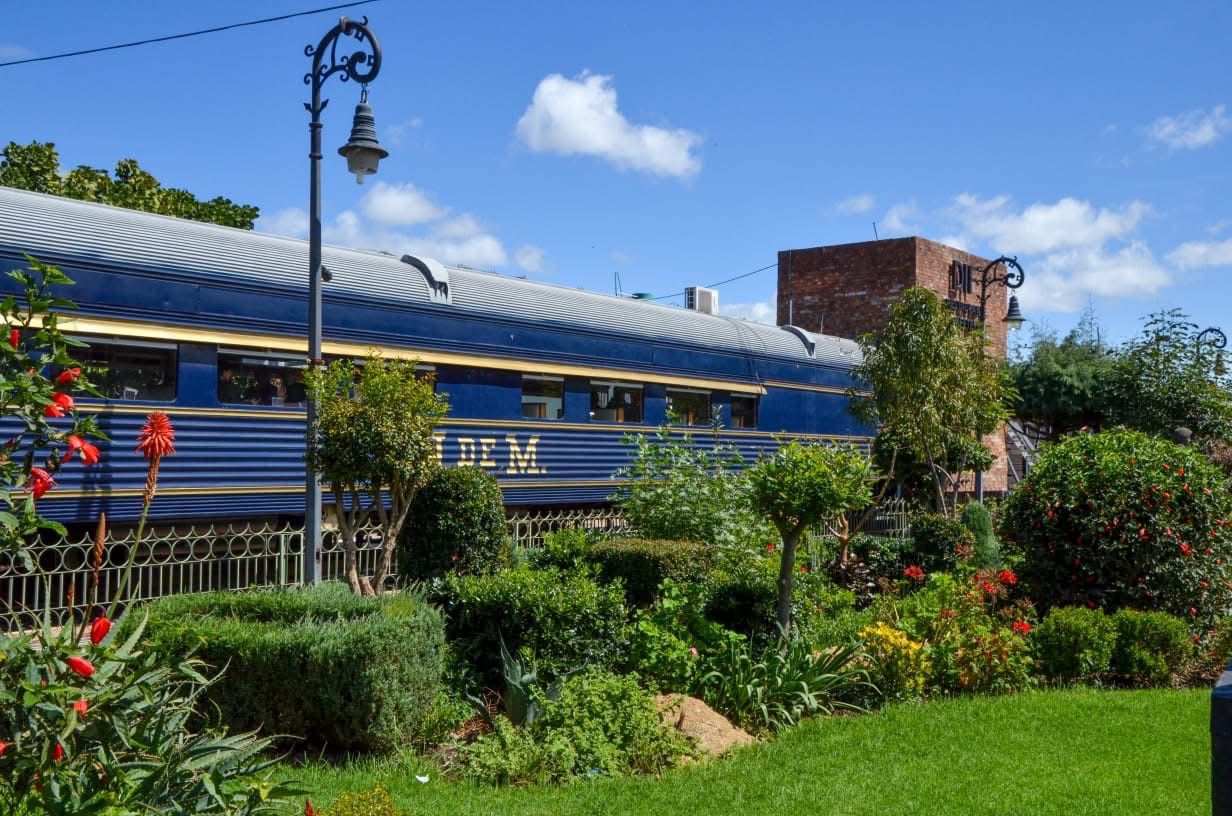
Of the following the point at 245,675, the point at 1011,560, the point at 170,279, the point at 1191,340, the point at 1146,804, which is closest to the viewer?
the point at 1146,804

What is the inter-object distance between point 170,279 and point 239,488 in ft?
6.51

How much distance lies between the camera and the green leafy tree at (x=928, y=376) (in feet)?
50.3

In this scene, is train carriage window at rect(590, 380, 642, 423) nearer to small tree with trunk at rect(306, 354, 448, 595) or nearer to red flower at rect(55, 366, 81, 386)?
small tree with trunk at rect(306, 354, 448, 595)

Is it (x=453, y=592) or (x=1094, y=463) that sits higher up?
(x=1094, y=463)

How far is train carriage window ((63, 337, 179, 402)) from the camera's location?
30.5 ft

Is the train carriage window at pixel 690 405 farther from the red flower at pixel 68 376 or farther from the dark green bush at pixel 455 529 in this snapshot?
the red flower at pixel 68 376

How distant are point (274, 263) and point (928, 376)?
8936mm

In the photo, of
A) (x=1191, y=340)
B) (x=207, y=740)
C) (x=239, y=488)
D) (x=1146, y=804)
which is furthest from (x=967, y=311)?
(x=207, y=740)

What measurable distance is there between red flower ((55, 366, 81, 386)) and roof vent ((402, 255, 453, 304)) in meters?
8.79

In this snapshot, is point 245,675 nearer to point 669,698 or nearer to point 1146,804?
point 669,698

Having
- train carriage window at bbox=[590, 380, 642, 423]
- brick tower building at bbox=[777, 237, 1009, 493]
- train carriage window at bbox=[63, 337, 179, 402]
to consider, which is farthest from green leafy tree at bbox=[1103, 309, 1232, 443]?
train carriage window at bbox=[63, 337, 179, 402]

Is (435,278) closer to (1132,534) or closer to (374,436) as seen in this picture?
(374,436)

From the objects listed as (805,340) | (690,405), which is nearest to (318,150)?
(690,405)

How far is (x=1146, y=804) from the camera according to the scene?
18.0 ft
